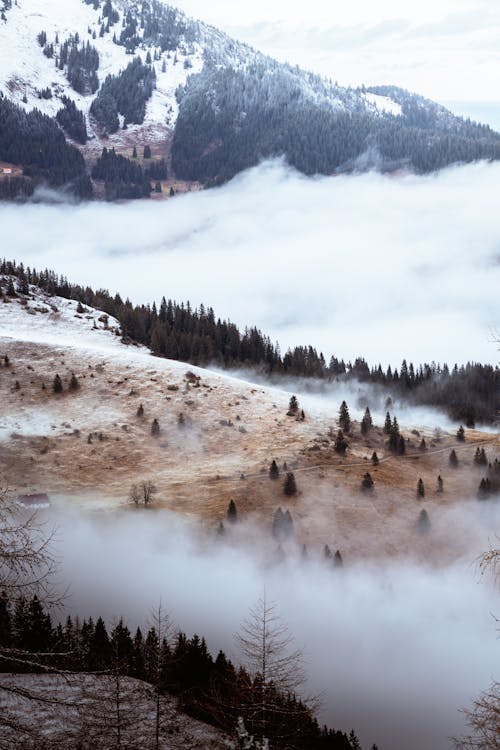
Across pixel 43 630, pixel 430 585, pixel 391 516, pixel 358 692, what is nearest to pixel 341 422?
pixel 391 516

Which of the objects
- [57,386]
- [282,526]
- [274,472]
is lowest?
[282,526]

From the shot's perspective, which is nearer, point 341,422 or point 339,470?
point 339,470

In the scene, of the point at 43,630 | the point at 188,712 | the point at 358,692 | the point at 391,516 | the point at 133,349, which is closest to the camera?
the point at 188,712

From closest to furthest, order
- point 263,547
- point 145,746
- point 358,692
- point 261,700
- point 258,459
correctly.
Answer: point 261,700, point 145,746, point 358,692, point 263,547, point 258,459

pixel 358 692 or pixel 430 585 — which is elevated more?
pixel 430 585

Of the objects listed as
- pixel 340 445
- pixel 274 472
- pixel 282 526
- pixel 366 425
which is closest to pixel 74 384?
pixel 274 472

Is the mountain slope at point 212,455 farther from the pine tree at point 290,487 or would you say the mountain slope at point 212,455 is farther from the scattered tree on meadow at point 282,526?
the scattered tree on meadow at point 282,526

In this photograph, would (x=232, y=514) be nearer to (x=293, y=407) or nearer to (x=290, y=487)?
(x=290, y=487)

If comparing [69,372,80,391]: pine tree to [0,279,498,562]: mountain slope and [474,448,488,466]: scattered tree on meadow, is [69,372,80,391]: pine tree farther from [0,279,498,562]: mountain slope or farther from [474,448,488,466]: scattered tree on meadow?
[474,448,488,466]: scattered tree on meadow

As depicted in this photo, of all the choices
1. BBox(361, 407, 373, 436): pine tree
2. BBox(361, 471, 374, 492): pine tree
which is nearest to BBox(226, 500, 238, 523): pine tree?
BBox(361, 471, 374, 492): pine tree

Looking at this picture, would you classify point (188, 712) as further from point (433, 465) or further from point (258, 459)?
point (433, 465)

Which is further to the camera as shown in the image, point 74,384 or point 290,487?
point 74,384
